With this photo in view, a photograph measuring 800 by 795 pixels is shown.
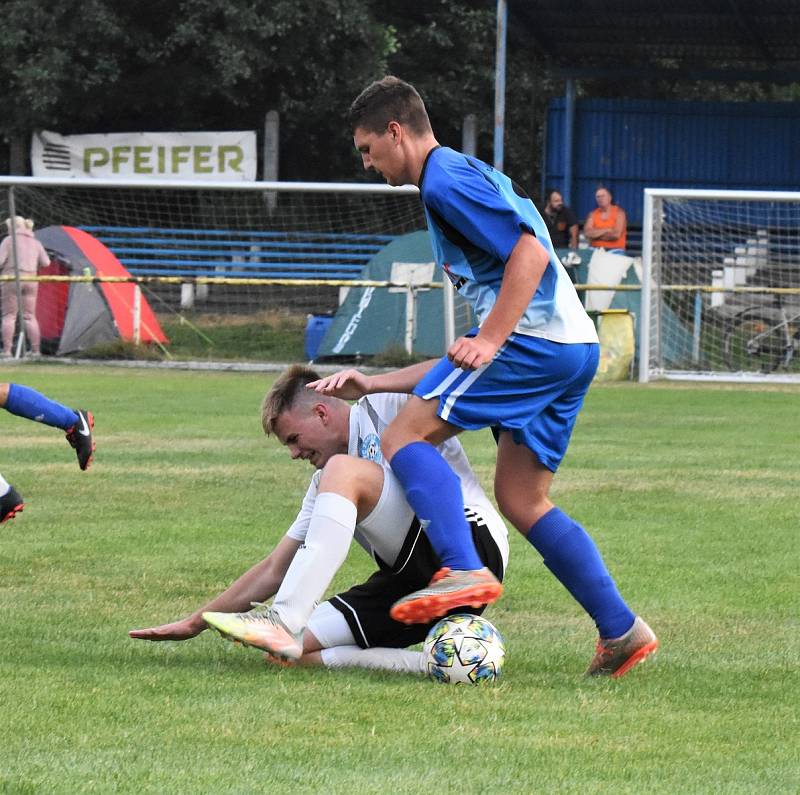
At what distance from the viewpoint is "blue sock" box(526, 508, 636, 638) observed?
4.51m

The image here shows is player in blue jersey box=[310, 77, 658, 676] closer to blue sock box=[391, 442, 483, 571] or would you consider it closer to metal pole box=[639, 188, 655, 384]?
blue sock box=[391, 442, 483, 571]

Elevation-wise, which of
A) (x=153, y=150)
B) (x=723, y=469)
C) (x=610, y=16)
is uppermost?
(x=610, y=16)

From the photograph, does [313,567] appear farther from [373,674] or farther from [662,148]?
[662,148]

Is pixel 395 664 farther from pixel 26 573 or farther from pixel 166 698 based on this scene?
pixel 26 573

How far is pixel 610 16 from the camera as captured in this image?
983 inches

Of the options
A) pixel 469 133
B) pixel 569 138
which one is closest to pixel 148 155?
pixel 469 133

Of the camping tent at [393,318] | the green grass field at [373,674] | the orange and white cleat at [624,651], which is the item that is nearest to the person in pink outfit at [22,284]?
the camping tent at [393,318]

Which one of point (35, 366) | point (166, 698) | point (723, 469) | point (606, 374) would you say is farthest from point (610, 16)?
point (166, 698)

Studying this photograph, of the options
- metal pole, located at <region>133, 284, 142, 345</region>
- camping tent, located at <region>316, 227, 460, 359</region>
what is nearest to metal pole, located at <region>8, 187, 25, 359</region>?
metal pole, located at <region>133, 284, 142, 345</region>

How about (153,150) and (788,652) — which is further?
(153,150)

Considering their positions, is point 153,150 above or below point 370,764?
above

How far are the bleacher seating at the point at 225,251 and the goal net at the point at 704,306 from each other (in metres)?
4.19

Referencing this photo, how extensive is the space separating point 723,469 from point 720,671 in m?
5.20

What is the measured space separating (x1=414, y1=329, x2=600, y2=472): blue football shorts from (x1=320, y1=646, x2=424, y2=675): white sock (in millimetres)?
662
